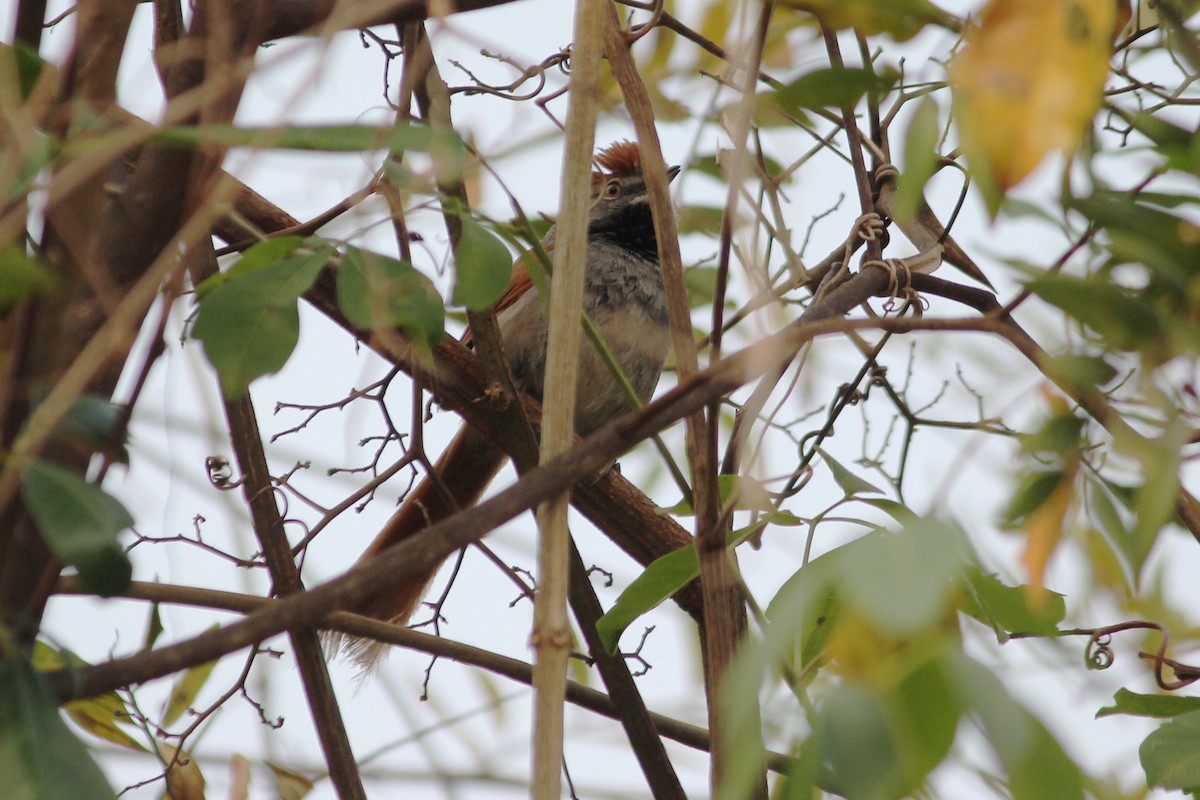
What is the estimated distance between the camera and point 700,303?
3.07 m

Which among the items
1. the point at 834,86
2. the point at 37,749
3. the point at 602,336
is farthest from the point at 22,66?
the point at 602,336

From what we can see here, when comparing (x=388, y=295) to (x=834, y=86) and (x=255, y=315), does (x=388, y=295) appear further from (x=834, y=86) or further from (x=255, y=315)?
(x=834, y=86)

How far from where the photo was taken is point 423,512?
2.29 m

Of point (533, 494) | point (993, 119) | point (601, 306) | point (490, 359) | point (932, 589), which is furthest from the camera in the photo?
point (601, 306)

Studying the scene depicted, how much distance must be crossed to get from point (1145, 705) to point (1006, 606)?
267 millimetres

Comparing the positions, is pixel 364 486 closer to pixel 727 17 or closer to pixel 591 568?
pixel 591 568

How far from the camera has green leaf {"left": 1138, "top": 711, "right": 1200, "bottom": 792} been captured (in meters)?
1.46

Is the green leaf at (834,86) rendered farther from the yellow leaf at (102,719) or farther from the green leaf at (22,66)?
the yellow leaf at (102,719)

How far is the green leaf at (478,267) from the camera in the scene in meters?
1.50

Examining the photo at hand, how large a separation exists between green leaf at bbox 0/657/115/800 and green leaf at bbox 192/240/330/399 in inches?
15.1

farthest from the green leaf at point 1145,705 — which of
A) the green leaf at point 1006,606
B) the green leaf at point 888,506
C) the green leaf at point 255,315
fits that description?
the green leaf at point 255,315

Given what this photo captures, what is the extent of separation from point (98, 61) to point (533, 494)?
0.71 metres

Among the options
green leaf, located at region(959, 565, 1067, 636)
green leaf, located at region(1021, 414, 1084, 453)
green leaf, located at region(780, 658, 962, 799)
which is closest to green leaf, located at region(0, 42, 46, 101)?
green leaf, located at region(780, 658, 962, 799)

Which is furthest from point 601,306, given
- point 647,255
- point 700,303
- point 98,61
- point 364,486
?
point 98,61
